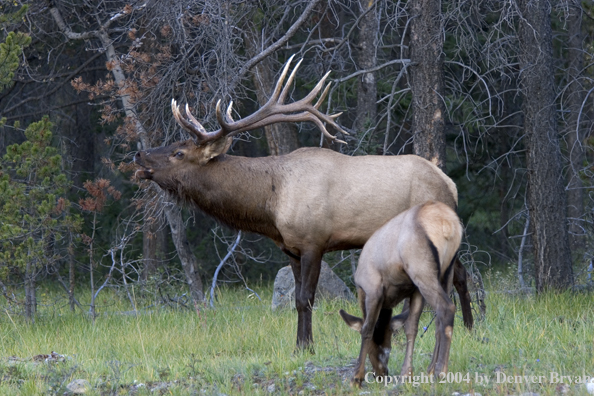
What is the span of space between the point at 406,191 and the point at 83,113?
10752 millimetres

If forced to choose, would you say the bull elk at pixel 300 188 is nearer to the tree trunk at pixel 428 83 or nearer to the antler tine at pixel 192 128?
the antler tine at pixel 192 128

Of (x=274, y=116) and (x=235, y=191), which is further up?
(x=274, y=116)

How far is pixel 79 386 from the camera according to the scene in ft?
17.6

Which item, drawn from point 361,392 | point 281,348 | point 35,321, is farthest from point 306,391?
point 35,321

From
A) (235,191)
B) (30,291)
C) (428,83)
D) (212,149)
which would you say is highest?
(428,83)

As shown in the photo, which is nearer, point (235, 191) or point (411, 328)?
point (411, 328)

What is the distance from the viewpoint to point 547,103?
9.11 metres

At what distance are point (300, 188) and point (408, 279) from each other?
2.26 metres

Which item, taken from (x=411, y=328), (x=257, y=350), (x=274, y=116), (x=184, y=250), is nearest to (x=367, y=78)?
(x=184, y=250)

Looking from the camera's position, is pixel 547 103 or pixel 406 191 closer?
pixel 406 191

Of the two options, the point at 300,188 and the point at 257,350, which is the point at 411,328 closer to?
the point at 257,350

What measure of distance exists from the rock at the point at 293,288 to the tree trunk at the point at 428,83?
93.4 inches

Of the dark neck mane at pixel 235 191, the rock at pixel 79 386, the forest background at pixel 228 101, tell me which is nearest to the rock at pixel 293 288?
the forest background at pixel 228 101

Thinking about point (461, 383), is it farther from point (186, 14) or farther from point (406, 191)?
point (186, 14)
